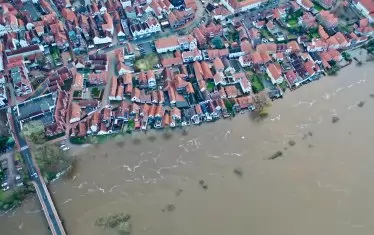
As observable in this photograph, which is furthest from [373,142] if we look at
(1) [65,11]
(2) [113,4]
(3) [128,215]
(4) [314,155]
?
(1) [65,11]

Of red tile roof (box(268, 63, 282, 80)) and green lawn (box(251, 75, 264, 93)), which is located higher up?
red tile roof (box(268, 63, 282, 80))

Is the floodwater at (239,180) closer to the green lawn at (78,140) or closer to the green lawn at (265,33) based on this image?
the green lawn at (78,140)

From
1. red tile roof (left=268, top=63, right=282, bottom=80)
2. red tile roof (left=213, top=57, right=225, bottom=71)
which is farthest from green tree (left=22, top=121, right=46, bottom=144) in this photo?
red tile roof (left=268, top=63, right=282, bottom=80)

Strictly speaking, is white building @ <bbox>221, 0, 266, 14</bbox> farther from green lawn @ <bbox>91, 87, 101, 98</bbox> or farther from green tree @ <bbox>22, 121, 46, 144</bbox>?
green tree @ <bbox>22, 121, 46, 144</bbox>

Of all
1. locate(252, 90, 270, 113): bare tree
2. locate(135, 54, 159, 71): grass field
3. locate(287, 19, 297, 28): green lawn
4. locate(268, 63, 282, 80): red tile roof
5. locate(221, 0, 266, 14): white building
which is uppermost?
locate(221, 0, 266, 14): white building

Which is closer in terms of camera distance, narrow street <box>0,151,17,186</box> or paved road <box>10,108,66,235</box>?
paved road <box>10,108,66,235</box>

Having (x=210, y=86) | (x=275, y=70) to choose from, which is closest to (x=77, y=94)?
(x=210, y=86)
